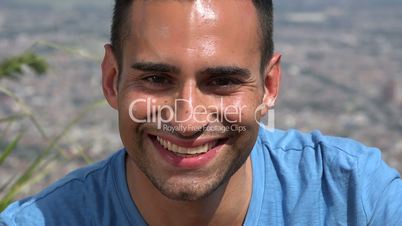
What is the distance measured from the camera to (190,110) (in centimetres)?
257

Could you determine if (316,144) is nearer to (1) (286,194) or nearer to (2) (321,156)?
(2) (321,156)

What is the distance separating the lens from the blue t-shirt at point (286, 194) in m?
2.92

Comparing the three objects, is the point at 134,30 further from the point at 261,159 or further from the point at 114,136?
the point at 114,136

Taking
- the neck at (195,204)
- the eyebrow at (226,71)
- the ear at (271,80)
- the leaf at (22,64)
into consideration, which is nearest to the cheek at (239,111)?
Result: the eyebrow at (226,71)

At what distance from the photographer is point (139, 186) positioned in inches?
117

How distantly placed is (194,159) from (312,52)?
93.7ft

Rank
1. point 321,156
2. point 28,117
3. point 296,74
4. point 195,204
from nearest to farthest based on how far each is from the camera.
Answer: point 195,204 < point 321,156 < point 28,117 < point 296,74

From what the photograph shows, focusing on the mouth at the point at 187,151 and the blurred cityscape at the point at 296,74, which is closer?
the mouth at the point at 187,151

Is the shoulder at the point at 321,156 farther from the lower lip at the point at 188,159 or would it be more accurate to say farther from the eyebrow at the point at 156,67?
the eyebrow at the point at 156,67

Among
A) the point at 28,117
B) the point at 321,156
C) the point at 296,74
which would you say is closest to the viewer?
the point at 321,156

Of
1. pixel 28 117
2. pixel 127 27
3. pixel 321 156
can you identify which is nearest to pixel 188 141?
pixel 127 27

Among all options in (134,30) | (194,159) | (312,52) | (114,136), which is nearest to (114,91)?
(134,30)

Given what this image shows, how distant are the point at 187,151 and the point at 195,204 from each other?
34 centimetres

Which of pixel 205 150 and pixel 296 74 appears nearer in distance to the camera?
pixel 205 150
